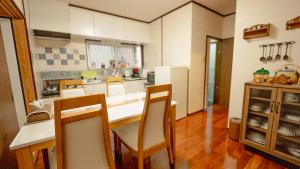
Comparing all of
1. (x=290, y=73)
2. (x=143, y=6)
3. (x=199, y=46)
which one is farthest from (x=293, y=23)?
(x=143, y=6)

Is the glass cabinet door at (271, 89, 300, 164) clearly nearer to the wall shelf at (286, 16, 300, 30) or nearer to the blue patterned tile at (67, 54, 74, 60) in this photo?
the wall shelf at (286, 16, 300, 30)

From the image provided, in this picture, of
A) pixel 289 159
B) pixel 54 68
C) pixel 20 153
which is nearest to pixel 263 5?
pixel 289 159

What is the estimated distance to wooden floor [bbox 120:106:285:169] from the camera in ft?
5.51

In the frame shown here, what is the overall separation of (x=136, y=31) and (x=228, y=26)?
2.53 meters

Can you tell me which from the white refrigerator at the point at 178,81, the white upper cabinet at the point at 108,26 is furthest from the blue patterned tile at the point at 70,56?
the white refrigerator at the point at 178,81

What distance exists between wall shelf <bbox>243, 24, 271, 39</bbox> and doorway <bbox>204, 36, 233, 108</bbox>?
141cm

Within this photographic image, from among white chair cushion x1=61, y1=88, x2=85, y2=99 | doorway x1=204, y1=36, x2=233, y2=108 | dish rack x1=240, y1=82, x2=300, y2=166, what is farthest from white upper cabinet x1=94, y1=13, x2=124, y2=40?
dish rack x1=240, y1=82, x2=300, y2=166

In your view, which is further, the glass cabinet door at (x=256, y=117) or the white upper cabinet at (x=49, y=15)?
the white upper cabinet at (x=49, y=15)

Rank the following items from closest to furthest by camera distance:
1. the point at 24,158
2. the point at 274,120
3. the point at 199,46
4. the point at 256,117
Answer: the point at 24,158 < the point at 274,120 < the point at 256,117 < the point at 199,46

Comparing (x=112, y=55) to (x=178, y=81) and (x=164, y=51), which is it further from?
(x=178, y=81)

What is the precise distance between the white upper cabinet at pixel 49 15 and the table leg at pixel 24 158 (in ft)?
7.97

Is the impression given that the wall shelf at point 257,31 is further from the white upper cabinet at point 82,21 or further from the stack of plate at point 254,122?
the white upper cabinet at point 82,21

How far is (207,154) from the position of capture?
6.20ft

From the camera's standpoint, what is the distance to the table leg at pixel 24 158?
2.92 ft
